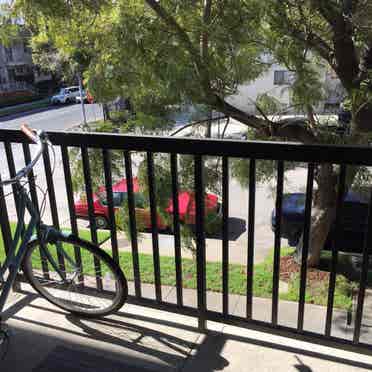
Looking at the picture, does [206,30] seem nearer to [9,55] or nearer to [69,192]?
[69,192]

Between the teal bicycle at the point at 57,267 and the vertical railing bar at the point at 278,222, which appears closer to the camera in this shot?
the vertical railing bar at the point at 278,222

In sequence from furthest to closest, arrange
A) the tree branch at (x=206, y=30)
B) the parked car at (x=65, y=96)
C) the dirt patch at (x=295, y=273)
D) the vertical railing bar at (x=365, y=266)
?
the parked car at (x=65, y=96) < the dirt patch at (x=295, y=273) < the tree branch at (x=206, y=30) < the vertical railing bar at (x=365, y=266)

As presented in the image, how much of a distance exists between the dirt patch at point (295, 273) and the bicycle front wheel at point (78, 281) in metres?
4.35

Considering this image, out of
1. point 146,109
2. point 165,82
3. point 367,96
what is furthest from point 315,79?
point 146,109

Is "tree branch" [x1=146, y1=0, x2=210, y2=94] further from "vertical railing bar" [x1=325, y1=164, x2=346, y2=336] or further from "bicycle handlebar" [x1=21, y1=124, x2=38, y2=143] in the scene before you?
"vertical railing bar" [x1=325, y1=164, x2=346, y2=336]

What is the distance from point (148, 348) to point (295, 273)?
15.3 ft

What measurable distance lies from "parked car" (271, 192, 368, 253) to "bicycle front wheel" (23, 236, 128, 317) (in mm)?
4799

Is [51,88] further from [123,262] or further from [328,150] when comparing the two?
[328,150]

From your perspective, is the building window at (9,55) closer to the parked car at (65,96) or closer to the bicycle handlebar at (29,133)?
the parked car at (65,96)

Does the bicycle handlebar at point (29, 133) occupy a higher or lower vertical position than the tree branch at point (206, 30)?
lower

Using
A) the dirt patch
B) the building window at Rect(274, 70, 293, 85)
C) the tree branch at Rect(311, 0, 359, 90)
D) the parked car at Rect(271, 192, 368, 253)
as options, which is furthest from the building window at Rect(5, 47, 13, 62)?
the tree branch at Rect(311, 0, 359, 90)

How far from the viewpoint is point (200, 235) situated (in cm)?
183

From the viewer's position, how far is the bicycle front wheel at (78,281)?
194 centimetres

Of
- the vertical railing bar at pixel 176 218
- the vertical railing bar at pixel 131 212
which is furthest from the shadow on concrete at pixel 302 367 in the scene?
the vertical railing bar at pixel 131 212
